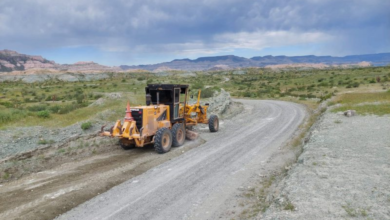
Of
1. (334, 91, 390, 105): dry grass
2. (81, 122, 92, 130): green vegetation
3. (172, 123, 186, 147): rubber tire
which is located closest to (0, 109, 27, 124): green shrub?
(81, 122, 92, 130): green vegetation

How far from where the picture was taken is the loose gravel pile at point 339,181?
6371mm

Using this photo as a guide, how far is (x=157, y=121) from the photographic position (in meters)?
13.4

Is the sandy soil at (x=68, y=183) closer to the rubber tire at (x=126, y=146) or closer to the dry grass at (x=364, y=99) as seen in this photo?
the rubber tire at (x=126, y=146)

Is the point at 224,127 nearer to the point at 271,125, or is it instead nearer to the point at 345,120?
the point at 271,125

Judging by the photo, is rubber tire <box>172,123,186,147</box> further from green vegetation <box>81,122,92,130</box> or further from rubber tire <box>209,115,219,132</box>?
green vegetation <box>81,122,92,130</box>

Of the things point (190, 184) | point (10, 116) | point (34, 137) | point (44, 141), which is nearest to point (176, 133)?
point (190, 184)

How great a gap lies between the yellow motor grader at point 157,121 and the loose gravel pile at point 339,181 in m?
5.50

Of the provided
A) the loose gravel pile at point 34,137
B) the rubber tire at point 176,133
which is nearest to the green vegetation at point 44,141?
the loose gravel pile at point 34,137

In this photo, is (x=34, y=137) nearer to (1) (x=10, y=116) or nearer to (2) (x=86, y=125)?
(2) (x=86, y=125)

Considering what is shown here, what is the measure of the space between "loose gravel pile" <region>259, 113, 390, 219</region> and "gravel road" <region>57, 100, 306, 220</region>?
1.63 m

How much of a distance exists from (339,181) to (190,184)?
4.10 meters

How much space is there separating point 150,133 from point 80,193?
4.74 metres

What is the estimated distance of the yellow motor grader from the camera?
12.3 m

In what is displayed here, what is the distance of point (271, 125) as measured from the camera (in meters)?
19.5
